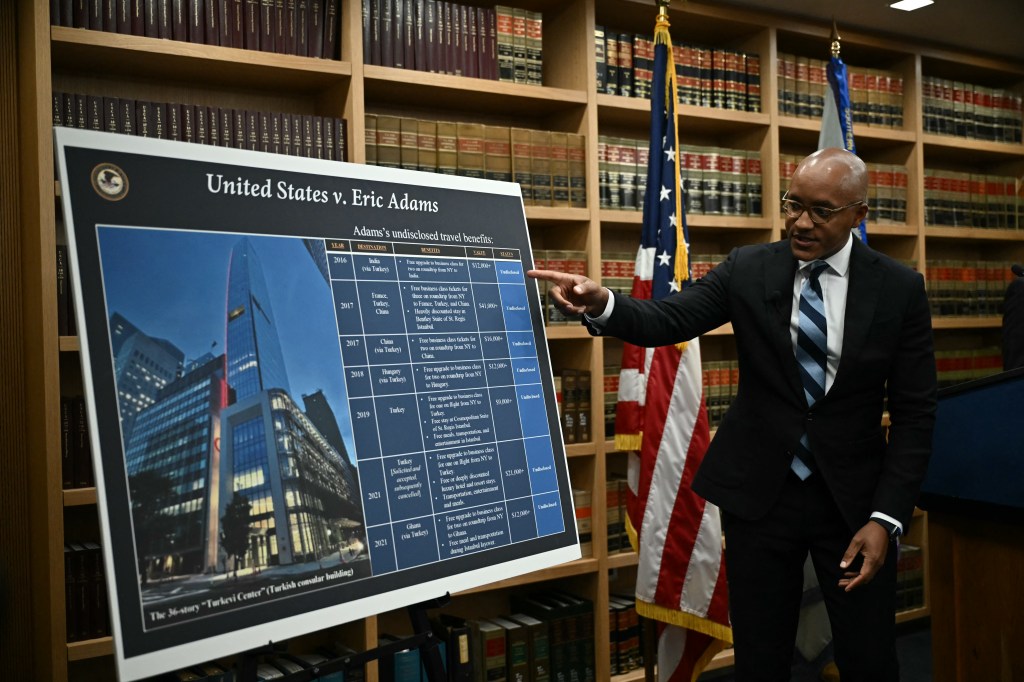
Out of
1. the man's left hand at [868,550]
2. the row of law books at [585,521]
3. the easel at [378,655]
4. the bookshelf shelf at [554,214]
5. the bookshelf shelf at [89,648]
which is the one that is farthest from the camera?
the row of law books at [585,521]

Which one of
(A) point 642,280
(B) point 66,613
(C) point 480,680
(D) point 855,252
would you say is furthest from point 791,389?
(B) point 66,613

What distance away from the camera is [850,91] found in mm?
3744

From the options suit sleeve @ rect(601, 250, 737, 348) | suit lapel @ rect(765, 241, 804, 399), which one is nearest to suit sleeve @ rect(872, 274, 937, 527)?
suit lapel @ rect(765, 241, 804, 399)

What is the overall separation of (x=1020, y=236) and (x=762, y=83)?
175 centimetres

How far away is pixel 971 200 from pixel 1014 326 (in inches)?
51.8

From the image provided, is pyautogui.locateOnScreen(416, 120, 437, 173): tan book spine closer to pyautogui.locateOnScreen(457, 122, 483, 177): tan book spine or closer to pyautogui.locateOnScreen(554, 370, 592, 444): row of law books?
pyautogui.locateOnScreen(457, 122, 483, 177): tan book spine

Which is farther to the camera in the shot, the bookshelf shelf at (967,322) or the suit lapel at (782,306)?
the bookshelf shelf at (967,322)

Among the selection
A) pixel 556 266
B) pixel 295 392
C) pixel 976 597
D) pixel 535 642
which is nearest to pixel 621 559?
pixel 535 642

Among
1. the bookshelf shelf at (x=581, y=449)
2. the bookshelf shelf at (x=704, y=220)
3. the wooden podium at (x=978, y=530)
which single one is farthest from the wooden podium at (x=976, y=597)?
the bookshelf shelf at (x=704, y=220)

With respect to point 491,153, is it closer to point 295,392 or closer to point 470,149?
point 470,149

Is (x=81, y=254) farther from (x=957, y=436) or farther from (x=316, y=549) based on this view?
(x=957, y=436)

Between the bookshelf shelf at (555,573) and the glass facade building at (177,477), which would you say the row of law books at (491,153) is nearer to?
the bookshelf shelf at (555,573)

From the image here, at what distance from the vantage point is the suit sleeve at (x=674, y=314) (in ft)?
6.18

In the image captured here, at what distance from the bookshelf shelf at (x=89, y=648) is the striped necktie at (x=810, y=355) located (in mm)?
1815
